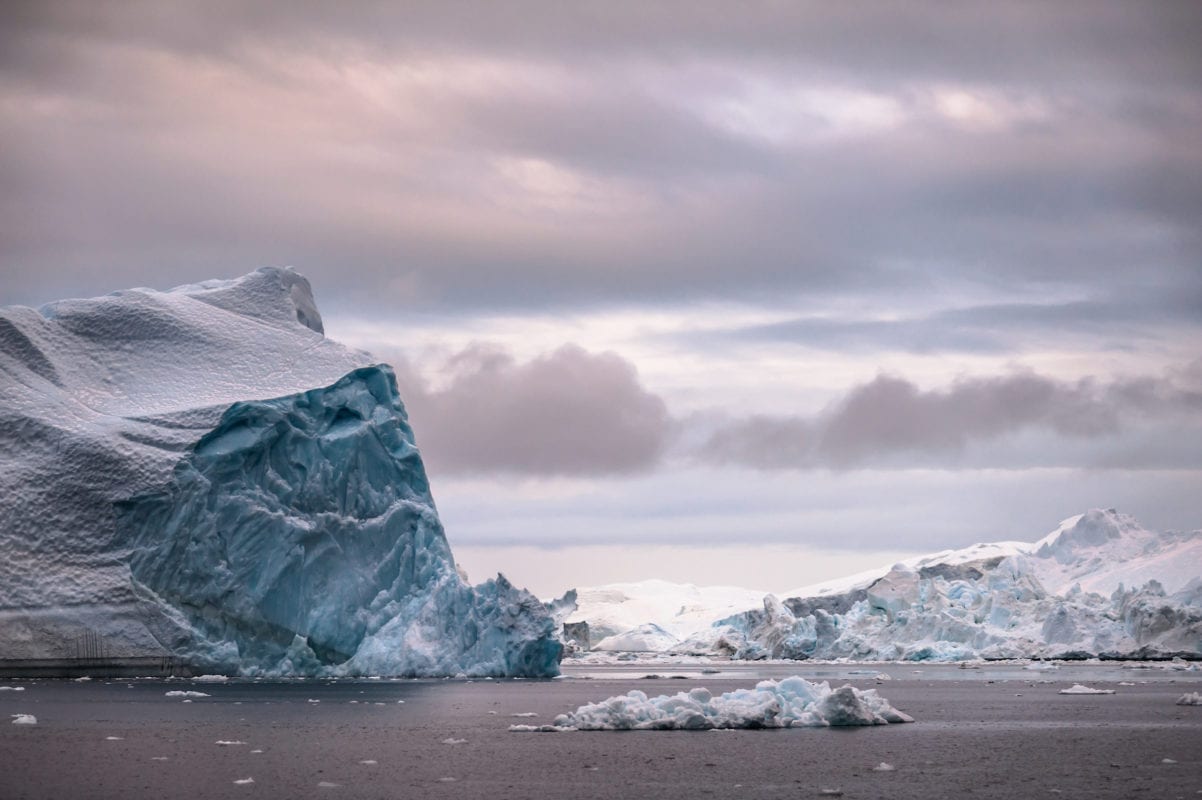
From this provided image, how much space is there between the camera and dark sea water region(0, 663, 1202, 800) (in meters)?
19.2

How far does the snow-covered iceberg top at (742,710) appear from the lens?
27.6m

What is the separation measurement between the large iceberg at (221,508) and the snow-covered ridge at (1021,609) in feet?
98.0

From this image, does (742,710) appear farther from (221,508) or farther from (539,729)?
(221,508)

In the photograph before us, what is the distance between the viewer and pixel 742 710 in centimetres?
2844

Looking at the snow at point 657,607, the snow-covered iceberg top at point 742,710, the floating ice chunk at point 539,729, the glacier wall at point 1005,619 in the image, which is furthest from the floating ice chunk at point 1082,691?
the snow at point 657,607

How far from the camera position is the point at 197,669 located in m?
43.8

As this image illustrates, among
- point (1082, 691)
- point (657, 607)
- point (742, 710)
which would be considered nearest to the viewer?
point (742, 710)

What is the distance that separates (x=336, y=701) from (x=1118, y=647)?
146ft

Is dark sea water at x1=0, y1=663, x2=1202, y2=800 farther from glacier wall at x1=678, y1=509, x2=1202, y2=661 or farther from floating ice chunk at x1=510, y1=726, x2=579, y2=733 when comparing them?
glacier wall at x1=678, y1=509, x2=1202, y2=661

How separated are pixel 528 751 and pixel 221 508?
2225 cm

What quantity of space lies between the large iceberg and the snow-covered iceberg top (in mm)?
18193

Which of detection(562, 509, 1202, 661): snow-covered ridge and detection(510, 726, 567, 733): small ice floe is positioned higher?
detection(562, 509, 1202, 661): snow-covered ridge

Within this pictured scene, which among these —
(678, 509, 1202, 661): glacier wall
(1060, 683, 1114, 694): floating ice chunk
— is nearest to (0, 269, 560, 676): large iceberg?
(1060, 683, 1114, 694): floating ice chunk

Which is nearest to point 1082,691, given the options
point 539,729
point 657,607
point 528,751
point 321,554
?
point 539,729
